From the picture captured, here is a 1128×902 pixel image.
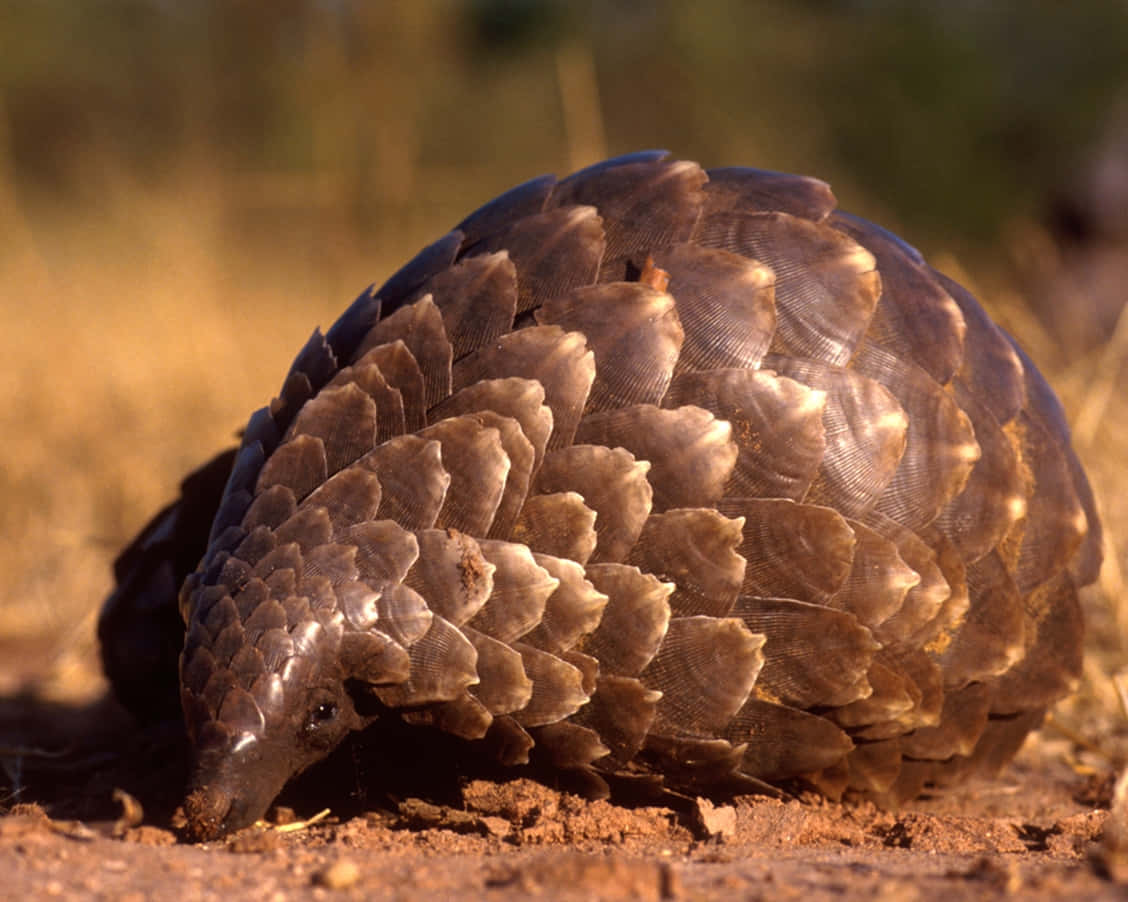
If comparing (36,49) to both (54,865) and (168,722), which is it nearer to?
(168,722)

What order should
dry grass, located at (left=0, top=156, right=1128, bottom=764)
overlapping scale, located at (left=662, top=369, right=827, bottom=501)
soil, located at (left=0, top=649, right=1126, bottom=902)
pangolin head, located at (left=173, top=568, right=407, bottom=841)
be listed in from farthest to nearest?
dry grass, located at (left=0, top=156, right=1128, bottom=764) → overlapping scale, located at (left=662, top=369, right=827, bottom=501) → pangolin head, located at (left=173, top=568, right=407, bottom=841) → soil, located at (left=0, top=649, right=1126, bottom=902)

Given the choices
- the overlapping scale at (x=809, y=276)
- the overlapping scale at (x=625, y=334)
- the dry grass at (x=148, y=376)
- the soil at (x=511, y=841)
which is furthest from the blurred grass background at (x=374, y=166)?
the overlapping scale at (x=625, y=334)

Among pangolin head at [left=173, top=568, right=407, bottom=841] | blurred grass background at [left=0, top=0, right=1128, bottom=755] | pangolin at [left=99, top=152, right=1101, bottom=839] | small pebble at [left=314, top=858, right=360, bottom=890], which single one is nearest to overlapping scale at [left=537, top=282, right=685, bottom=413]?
pangolin at [left=99, top=152, right=1101, bottom=839]

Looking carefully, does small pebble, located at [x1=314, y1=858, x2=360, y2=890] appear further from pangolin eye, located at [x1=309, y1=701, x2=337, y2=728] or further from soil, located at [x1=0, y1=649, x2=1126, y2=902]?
pangolin eye, located at [x1=309, y1=701, x2=337, y2=728]

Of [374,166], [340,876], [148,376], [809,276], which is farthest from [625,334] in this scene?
[374,166]

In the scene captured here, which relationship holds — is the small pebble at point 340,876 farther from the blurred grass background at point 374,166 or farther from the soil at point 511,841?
the blurred grass background at point 374,166
